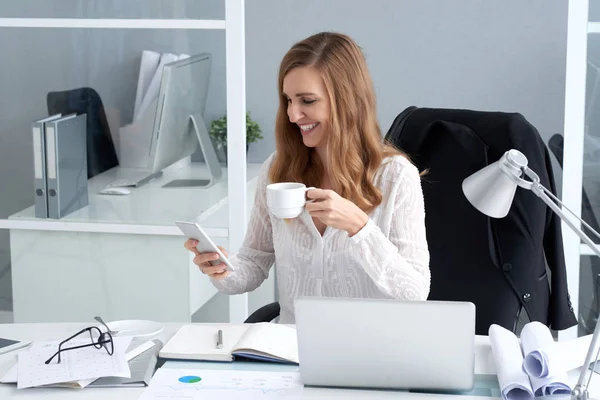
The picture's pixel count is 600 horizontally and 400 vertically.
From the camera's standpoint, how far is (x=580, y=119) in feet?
9.58

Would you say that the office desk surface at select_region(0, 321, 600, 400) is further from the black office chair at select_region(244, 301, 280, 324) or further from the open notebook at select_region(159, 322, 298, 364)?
the black office chair at select_region(244, 301, 280, 324)

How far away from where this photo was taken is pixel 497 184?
1464 mm

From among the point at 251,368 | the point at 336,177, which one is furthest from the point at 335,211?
the point at 251,368

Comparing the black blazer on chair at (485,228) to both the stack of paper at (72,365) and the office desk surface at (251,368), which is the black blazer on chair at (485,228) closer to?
the office desk surface at (251,368)

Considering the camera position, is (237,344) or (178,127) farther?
(178,127)

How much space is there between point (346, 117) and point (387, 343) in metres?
0.84

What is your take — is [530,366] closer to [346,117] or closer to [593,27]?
[346,117]

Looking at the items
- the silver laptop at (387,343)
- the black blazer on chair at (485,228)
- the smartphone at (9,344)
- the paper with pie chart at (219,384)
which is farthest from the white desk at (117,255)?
the silver laptop at (387,343)

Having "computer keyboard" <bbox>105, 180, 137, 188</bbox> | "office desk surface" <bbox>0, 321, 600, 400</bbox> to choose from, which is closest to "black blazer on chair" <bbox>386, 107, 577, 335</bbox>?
"office desk surface" <bbox>0, 321, 600, 400</bbox>

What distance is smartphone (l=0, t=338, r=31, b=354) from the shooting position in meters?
1.76

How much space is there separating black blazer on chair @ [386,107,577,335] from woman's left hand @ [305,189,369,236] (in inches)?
15.1

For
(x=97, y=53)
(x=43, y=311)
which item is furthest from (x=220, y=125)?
(x=43, y=311)

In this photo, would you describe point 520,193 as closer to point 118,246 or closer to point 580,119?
point 580,119

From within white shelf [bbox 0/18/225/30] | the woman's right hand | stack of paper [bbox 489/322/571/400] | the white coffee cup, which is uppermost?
white shelf [bbox 0/18/225/30]
